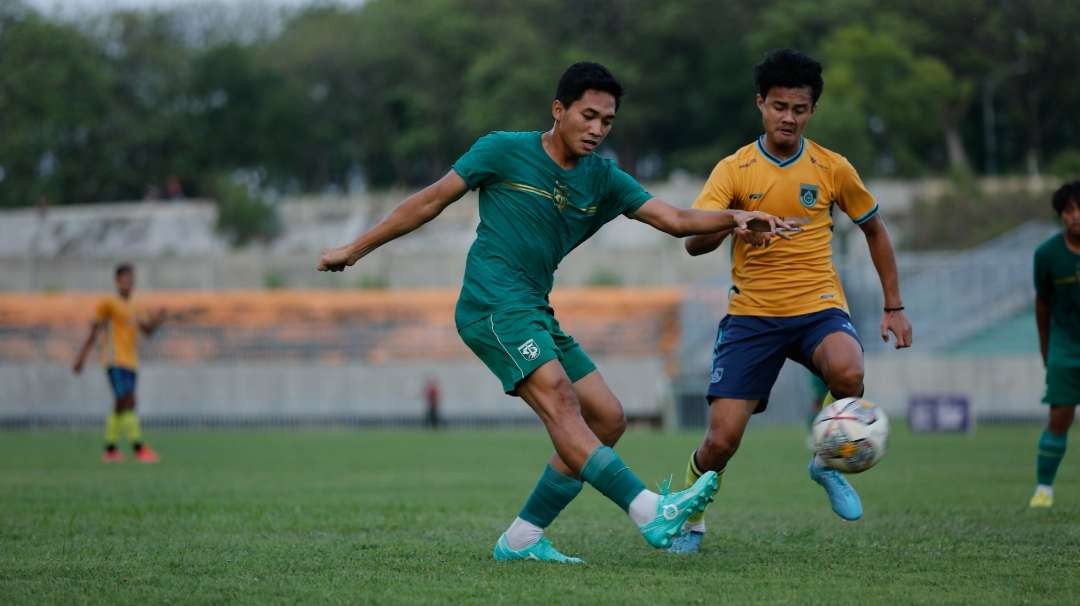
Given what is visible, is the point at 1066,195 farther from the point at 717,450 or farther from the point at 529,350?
the point at 529,350

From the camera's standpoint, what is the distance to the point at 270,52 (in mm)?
102688

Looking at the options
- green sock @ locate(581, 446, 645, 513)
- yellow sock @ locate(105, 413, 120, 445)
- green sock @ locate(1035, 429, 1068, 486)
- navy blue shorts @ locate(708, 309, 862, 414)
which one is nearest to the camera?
green sock @ locate(581, 446, 645, 513)

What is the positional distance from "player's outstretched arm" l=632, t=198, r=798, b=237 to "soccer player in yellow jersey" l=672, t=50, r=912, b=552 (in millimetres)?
707

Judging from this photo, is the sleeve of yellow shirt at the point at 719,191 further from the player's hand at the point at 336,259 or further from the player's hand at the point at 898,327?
the player's hand at the point at 336,259

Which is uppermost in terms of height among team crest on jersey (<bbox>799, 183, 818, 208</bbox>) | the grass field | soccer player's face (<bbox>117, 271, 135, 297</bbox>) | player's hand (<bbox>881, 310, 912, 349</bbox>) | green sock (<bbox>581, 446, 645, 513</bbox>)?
soccer player's face (<bbox>117, 271, 135, 297</bbox>)

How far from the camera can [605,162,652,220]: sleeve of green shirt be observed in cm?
823

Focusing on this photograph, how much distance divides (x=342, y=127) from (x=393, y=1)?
1372cm

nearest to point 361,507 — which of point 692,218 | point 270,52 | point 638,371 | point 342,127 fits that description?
point 692,218

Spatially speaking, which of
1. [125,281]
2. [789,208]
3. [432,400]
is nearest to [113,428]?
[125,281]

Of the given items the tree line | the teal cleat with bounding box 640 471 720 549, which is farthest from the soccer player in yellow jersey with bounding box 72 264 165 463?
the tree line

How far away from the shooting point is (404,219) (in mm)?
7973

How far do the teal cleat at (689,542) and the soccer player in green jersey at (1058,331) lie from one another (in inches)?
156

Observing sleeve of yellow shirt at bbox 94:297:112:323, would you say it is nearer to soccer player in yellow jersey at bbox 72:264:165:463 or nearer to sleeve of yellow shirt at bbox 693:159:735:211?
soccer player in yellow jersey at bbox 72:264:165:463

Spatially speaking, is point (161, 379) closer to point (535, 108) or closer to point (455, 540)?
point (455, 540)
